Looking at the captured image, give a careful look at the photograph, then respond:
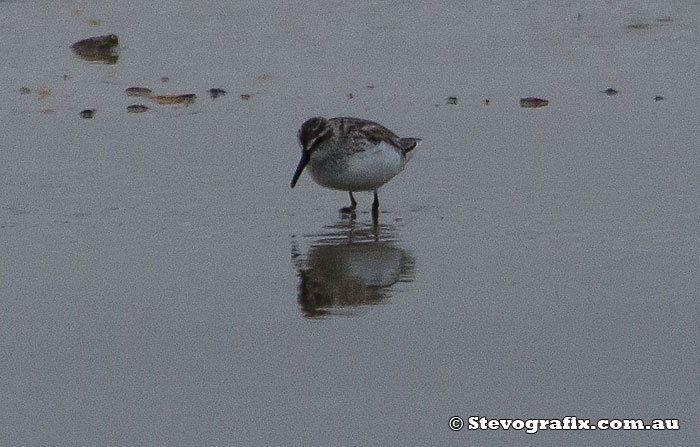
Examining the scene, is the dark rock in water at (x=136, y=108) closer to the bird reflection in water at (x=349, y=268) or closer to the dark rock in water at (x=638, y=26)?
the bird reflection in water at (x=349, y=268)

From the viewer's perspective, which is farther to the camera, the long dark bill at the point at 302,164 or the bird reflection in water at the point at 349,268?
the long dark bill at the point at 302,164

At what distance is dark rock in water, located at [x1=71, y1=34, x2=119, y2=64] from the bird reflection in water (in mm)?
5784

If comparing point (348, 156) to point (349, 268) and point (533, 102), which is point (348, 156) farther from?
point (533, 102)

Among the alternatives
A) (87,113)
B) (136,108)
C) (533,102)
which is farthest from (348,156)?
(87,113)

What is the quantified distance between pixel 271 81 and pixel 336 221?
4.07 m

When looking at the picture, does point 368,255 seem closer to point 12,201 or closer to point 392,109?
point 12,201

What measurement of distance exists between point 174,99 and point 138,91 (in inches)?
17.5

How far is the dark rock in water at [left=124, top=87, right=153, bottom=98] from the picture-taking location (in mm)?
15312

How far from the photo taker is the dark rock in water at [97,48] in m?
16.8

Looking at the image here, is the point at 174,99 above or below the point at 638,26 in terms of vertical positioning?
below

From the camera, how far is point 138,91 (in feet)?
50.4

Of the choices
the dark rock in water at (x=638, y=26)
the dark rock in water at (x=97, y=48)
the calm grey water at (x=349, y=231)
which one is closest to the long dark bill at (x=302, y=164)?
the calm grey water at (x=349, y=231)

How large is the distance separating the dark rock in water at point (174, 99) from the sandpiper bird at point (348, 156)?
2.87 metres

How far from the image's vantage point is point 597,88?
50.2 ft
